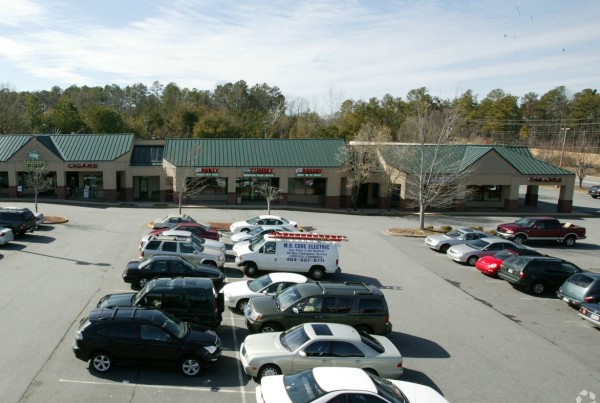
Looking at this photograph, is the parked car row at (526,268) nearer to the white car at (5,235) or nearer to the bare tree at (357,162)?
the bare tree at (357,162)

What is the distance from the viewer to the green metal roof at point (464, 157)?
4238 cm

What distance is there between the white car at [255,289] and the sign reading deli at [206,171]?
26194 mm

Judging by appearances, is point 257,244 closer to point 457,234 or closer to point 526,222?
point 457,234

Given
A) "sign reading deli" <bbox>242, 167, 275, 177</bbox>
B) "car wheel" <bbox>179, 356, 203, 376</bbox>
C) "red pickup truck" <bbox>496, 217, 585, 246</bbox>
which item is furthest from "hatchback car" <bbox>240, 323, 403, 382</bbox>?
"sign reading deli" <bbox>242, 167, 275, 177</bbox>

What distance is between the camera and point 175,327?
40.0 ft

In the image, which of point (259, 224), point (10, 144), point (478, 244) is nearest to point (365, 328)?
point (478, 244)

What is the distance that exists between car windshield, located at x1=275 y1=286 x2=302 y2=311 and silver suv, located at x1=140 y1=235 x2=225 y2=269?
6.47 m

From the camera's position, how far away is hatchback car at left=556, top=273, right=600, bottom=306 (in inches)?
706

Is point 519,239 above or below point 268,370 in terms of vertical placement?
above

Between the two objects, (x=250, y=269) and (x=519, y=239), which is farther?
(x=519, y=239)

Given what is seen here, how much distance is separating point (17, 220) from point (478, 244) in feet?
80.1

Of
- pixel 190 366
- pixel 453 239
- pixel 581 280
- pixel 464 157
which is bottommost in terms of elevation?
pixel 190 366

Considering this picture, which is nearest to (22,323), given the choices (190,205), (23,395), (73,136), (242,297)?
(23,395)

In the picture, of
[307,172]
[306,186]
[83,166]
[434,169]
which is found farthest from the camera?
[306,186]
